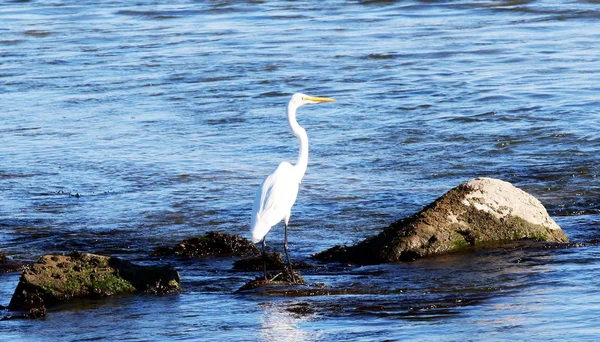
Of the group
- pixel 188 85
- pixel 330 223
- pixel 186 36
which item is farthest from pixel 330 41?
pixel 330 223

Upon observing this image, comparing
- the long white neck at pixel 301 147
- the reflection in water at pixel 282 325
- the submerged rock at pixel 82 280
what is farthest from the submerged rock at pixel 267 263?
the reflection in water at pixel 282 325

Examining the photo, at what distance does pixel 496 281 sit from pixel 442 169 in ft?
15.4

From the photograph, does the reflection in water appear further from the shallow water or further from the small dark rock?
the small dark rock

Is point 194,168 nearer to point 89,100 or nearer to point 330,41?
point 89,100

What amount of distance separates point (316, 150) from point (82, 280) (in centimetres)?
605

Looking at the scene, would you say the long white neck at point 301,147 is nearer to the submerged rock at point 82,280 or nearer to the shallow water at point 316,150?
the shallow water at point 316,150

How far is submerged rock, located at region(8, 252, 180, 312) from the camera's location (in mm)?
7160

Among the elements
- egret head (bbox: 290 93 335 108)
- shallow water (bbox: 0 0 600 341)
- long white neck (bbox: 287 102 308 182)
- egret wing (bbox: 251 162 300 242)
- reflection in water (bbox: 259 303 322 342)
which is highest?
egret head (bbox: 290 93 335 108)

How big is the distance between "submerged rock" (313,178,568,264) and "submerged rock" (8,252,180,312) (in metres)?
1.51

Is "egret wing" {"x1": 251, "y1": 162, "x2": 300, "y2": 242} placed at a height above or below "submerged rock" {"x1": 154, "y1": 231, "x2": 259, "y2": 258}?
above

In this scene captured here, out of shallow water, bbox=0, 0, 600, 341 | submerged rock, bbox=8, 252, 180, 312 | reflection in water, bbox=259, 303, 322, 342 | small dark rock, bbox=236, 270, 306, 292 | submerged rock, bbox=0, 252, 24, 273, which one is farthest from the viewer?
submerged rock, bbox=0, 252, 24, 273

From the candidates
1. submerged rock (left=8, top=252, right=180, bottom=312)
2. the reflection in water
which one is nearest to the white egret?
submerged rock (left=8, top=252, right=180, bottom=312)

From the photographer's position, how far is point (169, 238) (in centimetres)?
959

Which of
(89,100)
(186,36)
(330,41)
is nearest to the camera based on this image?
(89,100)
